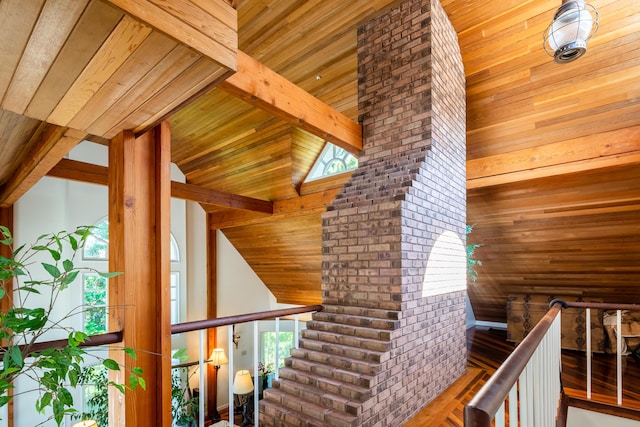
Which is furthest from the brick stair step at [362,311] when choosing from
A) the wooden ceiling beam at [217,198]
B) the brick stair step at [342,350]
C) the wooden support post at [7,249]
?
the wooden support post at [7,249]

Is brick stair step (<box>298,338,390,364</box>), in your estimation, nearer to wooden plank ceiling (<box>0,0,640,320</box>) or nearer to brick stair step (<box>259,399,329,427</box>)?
brick stair step (<box>259,399,329,427</box>)

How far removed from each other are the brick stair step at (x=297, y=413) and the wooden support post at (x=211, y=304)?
4848 mm

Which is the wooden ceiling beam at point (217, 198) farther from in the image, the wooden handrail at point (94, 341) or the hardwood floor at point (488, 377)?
the hardwood floor at point (488, 377)

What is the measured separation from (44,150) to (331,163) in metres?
4.04

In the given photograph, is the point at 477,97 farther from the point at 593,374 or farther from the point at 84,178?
the point at 84,178

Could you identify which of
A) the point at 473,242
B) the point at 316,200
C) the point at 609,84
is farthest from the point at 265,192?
the point at 609,84

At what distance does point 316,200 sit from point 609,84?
3.85 meters

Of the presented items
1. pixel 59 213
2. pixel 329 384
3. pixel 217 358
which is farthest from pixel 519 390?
pixel 217 358

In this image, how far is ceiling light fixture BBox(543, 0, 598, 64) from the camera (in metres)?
2.12

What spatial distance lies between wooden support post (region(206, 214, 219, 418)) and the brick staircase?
15.5 ft

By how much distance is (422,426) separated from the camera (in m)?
2.67

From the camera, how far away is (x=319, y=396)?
249 centimetres

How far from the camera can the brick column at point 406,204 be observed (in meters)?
2.83

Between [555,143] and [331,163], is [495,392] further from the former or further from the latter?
[331,163]
